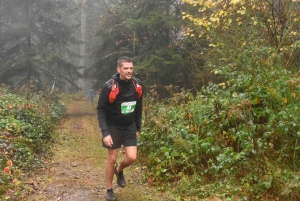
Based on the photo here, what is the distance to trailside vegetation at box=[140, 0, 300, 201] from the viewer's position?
4.54 metres

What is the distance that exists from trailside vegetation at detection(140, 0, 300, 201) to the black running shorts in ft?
3.49

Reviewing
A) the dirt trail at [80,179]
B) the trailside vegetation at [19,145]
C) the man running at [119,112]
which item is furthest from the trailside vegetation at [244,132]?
the trailside vegetation at [19,145]

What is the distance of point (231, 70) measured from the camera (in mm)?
6324

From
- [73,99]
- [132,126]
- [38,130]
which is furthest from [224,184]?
[73,99]

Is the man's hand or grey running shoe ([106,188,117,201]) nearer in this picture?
the man's hand

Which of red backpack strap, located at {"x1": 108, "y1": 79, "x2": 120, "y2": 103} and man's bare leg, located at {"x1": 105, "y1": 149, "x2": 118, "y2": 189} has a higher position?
red backpack strap, located at {"x1": 108, "y1": 79, "x2": 120, "y2": 103}

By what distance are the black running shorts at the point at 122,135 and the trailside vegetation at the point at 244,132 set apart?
3.49 ft

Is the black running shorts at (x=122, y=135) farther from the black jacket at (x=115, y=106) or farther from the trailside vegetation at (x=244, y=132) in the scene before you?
the trailside vegetation at (x=244, y=132)

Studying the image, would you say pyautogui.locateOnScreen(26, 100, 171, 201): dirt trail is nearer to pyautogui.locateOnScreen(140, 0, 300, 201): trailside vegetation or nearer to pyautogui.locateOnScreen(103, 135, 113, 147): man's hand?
pyautogui.locateOnScreen(140, 0, 300, 201): trailside vegetation

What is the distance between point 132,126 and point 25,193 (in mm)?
2084

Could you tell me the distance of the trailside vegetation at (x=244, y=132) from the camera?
4539mm

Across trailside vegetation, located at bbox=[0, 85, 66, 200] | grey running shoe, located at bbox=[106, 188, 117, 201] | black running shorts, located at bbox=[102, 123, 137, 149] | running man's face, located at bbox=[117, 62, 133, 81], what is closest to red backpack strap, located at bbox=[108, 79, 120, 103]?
running man's face, located at bbox=[117, 62, 133, 81]

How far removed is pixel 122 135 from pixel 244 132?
196cm

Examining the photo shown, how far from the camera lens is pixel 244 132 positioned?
5047 millimetres
